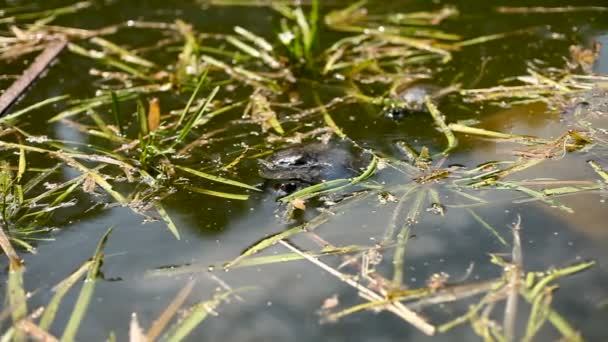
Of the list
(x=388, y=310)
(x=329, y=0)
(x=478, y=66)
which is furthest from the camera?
(x=329, y=0)

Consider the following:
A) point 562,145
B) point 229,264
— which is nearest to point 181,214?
point 229,264

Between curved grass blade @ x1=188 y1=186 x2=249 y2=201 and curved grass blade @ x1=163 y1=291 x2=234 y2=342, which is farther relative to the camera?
curved grass blade @ x1=188 y1=186 x2=249 y2=201

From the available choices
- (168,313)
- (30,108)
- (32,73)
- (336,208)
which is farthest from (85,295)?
(32,73)

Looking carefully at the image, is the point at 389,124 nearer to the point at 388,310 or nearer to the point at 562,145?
the point at 562,145

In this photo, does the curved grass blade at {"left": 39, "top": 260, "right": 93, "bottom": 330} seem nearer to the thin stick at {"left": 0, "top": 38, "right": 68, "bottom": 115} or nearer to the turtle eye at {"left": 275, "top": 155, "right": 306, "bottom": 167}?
the turtle eye at {"left": 275, "top": 155, "right": 306, "bottom": 167}

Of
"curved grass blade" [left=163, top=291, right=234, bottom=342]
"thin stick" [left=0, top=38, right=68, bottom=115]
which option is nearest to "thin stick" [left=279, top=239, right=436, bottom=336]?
"curved grass blade" [left=163, top=291, right=234, bottom=342]

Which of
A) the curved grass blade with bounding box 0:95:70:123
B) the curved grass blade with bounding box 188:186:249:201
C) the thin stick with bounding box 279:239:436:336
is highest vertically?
the curved grass blade with bounding box 0:95:70:123

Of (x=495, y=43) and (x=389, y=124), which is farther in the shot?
(x=495, y=43)
